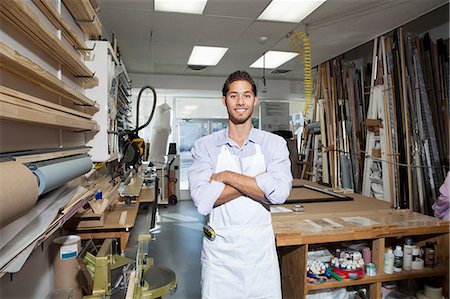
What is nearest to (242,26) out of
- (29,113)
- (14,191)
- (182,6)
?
(182,6)

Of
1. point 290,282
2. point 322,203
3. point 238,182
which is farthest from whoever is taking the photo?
point 322,203

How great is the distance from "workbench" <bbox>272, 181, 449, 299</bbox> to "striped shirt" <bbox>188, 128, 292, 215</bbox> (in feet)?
1.11

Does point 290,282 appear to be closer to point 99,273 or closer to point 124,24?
point 99,273

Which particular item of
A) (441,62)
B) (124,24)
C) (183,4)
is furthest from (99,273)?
(441,62)

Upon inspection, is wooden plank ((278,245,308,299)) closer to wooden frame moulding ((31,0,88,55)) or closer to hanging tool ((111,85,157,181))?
hanging tool ((111,85,157,181))

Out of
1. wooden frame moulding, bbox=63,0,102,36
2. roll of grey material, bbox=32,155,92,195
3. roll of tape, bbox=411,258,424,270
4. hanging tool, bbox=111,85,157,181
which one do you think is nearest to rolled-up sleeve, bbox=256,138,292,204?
roll of grey material, bbox=32,155,92,195

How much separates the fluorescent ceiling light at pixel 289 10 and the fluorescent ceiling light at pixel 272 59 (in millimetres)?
1402

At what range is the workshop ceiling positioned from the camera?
3.03 m

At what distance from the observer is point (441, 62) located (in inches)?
122

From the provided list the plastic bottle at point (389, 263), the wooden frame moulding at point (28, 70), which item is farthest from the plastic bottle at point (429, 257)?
the wooden frame moulding at point (28, 70)

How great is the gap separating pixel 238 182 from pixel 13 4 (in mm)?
1129

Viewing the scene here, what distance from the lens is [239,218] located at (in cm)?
154

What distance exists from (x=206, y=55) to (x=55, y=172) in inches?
165

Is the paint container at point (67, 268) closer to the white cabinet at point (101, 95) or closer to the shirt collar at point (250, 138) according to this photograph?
the white cabinet at point (101, 95)
